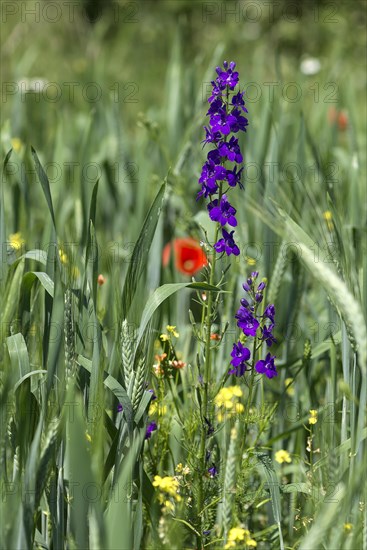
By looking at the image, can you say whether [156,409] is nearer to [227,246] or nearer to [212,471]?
[212,471]

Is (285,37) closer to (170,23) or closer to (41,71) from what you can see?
(170,23)

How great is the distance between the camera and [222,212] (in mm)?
1156

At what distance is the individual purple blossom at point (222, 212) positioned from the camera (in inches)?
44.3

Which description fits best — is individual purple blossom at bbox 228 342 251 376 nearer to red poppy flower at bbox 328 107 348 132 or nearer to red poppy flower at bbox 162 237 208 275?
red poppy flower at bbox 162 237 208 275

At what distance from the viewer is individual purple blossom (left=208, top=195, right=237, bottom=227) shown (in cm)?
112

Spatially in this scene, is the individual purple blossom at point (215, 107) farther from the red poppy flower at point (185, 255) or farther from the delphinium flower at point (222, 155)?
the red poppy flower at point (185, 255)

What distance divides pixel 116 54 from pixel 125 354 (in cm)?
440

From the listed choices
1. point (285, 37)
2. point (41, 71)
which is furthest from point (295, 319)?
point (285, 37)

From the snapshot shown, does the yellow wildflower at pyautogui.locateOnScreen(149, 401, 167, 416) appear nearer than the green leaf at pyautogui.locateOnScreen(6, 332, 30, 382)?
No

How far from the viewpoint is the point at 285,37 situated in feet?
20.2

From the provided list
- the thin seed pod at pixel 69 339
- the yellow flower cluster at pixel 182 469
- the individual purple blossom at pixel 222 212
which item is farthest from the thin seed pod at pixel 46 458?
the individual purple blossom at pixel 222 212

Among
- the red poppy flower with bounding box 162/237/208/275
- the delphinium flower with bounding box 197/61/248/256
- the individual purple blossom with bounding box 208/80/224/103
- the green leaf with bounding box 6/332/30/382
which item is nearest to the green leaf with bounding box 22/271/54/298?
the green leaf with bounding box 6/332/30/382

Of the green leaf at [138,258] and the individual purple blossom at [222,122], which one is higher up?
the individual purple blossom at [222,122]

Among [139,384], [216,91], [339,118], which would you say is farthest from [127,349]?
[339,118]
